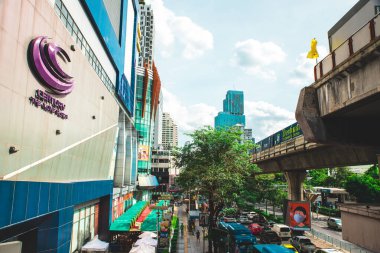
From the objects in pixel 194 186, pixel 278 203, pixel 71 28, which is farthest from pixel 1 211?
pixel 278 203

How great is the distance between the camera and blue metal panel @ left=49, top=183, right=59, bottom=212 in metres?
14.8

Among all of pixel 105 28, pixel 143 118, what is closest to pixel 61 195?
pixel 105 28

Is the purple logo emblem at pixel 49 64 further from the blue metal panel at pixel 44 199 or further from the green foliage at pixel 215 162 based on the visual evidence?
the green foliage at pixel 215 162

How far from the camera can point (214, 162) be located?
2781 centimetres

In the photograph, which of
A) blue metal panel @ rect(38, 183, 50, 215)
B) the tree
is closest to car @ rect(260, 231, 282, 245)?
the tree

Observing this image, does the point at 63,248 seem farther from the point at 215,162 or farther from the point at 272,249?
the point at 215,162

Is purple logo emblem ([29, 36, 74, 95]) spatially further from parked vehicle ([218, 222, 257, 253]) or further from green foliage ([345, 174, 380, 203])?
green foliage ([345, 174, 380, 203])

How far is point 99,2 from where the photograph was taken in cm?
2630

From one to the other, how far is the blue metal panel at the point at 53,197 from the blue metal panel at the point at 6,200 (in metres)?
3.83

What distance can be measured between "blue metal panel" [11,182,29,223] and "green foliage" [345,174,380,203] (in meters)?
45.5

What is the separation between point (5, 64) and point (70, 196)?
9.25 m

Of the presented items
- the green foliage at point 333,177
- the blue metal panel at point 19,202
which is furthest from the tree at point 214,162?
the green foliage at point 333,177

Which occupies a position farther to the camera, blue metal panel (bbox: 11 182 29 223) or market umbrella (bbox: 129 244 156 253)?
market umbrella (bbox: 129 244 156 253)

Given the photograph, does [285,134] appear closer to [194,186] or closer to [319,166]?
[319,166]
